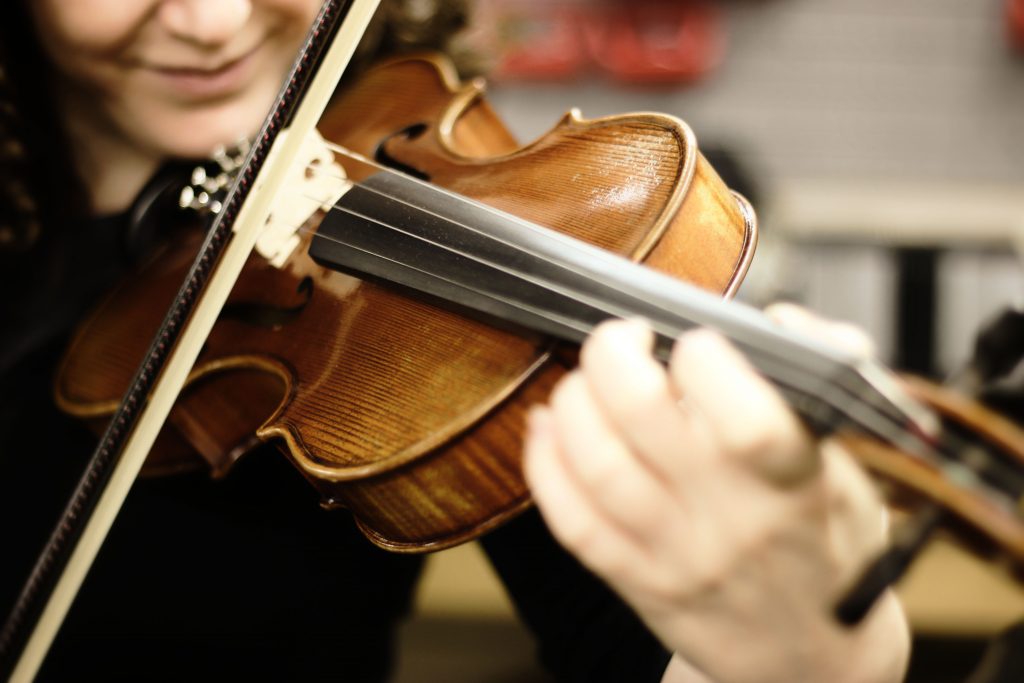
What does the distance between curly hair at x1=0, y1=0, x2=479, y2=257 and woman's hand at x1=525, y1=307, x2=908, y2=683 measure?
2.12 ft

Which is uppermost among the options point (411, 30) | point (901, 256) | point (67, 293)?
point (411, 30)

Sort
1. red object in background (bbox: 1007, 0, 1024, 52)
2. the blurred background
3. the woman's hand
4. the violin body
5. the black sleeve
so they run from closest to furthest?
the woman's hand
the violin body
the black sleeve
the blurred background
red object in background (bbox: 1007, 0, 1024, 52)

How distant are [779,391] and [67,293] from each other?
71cm

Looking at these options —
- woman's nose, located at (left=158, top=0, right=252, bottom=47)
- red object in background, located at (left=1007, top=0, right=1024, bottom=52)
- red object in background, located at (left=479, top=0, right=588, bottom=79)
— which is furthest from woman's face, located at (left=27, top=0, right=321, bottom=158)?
red object in background, located at (left=1007, top=0, right=1024, bottom=52)

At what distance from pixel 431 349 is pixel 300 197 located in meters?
0.20

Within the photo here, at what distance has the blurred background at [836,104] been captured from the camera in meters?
2.03

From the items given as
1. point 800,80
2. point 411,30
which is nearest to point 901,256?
point 800,80

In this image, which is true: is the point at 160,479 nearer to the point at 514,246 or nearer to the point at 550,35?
the point at 514,246

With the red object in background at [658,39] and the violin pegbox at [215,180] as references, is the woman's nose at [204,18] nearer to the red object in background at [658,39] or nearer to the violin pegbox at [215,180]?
the violin pegbox at [215,180]

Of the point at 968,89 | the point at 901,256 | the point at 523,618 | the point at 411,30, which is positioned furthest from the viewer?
the point at 968,89

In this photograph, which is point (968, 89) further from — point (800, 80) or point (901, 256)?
point (901, 256)

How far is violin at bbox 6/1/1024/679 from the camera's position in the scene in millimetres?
317

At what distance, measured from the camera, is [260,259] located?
1.99 ft

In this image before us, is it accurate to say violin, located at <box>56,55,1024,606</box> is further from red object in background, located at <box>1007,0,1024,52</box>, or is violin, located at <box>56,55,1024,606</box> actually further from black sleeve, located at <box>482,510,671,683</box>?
red object in background, located at <box>1007,0,1024,52</box>
